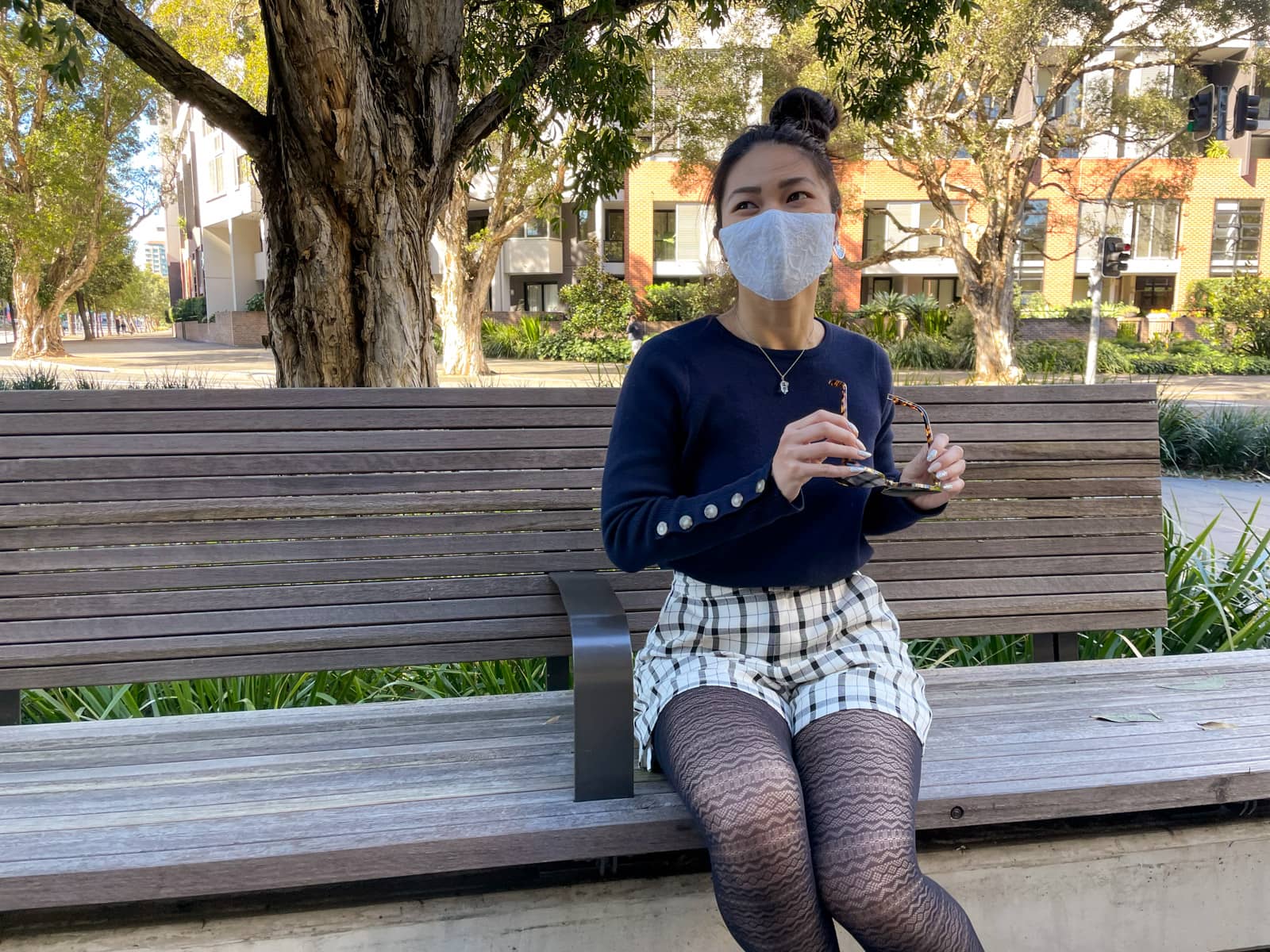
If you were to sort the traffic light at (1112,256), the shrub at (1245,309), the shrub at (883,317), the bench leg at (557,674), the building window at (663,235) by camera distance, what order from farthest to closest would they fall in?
the building window at (663,235) < the shrub at (883,317) < the shrub at (1245,309) < the traffic light at (1112,256) < the bench leg at (557,674)

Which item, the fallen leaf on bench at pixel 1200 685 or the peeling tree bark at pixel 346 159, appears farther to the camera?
the peeling tree bark at pixel 346 159

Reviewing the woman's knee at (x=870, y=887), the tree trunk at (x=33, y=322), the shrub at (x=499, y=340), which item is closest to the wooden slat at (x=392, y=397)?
the woman's knee at (x=870, y=887)

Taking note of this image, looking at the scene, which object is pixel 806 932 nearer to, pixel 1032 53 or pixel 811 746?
pixel 811 746

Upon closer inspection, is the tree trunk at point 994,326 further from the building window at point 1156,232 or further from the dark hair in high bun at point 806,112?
the dark hair in high bun at point 806,112

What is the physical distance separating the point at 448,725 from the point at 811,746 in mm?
819

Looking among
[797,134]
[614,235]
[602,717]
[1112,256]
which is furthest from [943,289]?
[602,717]

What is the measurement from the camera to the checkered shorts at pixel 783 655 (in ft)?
5.93

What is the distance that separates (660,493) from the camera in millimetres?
1835

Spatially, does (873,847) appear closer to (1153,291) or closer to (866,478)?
(866,478)

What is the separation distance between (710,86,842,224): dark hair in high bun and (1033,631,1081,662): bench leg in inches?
59.6

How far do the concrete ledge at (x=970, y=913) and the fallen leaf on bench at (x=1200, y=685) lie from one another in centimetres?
35

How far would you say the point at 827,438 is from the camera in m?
1.59

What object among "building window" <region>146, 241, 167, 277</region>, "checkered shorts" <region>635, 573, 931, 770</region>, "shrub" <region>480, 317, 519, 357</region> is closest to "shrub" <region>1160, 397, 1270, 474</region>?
"checkered shorts" <region>635, 573, 931, 770</region>

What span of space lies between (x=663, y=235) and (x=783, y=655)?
33.2 meters
